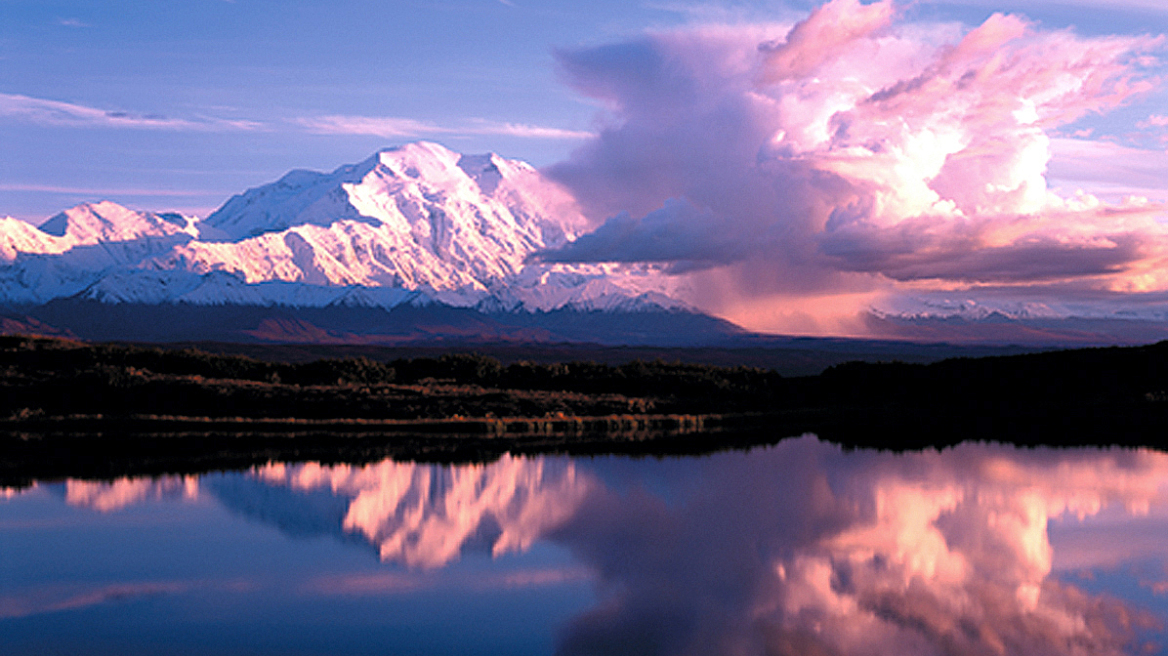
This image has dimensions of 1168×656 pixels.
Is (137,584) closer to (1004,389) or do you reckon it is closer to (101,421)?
(101,421)

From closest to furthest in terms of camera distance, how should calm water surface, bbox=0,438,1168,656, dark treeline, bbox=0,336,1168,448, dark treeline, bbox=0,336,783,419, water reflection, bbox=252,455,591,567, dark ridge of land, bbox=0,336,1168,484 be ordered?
calm water surface, bbox=0,438,1168,656, water reflection, bbox=252,455,591,567, dark ridge of land, bbox=0,336,1168,484, dark treeline, bbox=0,336,1168,448, dark treeline, bbox=0,336,783,419

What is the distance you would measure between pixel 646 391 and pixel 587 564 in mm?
70039

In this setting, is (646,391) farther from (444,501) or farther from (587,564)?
(587,564)

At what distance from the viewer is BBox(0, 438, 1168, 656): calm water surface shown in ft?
69.4

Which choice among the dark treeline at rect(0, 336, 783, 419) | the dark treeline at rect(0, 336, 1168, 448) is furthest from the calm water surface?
the dark treeline at rect(0, 336, 783, 419)

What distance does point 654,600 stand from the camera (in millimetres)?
23719

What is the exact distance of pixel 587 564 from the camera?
1081 inches

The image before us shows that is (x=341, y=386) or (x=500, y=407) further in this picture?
(x=341, y=386)

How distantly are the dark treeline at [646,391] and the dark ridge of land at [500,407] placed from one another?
0.23 m

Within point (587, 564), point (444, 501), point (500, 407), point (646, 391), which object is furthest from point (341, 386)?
point (587, 564)

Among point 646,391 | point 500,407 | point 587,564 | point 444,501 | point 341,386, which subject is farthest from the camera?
point 646,391

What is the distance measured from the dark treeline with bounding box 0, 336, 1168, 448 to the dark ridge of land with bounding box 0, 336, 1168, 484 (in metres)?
0.23

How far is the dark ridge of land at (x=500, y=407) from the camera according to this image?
57156 millimetres

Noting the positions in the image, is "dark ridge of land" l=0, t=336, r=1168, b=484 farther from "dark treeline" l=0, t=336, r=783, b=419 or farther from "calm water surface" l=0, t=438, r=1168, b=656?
"calm water surface" l=0, t=438, r=1168, b=656
